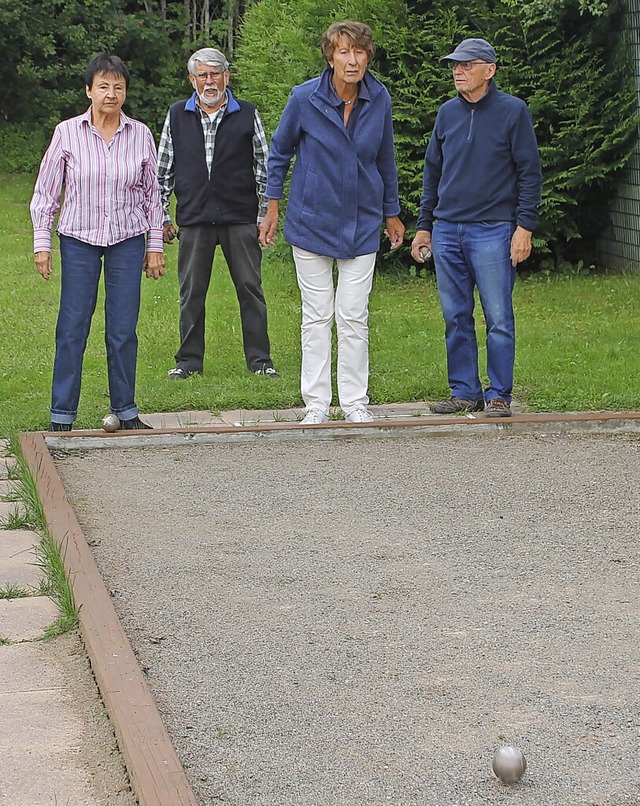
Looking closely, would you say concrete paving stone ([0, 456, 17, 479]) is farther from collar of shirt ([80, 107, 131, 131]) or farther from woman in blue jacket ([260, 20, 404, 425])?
collar of shirt ([80, 107, 131, 131])

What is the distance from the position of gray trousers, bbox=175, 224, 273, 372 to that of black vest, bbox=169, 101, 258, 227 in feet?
0.37

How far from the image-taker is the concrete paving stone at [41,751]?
3.37 meters

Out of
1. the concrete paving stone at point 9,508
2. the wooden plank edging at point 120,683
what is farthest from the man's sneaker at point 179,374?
the wooden plank edging at point 120,683

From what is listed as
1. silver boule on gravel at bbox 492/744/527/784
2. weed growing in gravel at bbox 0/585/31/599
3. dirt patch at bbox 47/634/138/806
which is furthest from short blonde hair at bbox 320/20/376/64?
silver boule on gravel at bbox 492/744/527/784

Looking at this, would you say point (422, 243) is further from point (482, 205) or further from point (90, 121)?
point (90, 121)

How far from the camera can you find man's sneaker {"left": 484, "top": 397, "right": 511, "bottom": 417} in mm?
7656

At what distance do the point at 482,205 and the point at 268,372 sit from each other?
202 centimetres

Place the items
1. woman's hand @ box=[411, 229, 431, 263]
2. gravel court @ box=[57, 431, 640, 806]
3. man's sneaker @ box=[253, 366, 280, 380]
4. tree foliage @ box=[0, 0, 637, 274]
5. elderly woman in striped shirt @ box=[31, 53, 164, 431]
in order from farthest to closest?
1. tree foliage @ box=[0, 0, 637, 274]
2. man's sneaker @ box=[253, 366, 280, 380]
3. woman's hand @ box=[411, 229, 431, 263]
4. elderly woman in striped shirt @ box=[31, 53, 164, 431]
5. gravel court @ box=[57, 431, 640, 806]

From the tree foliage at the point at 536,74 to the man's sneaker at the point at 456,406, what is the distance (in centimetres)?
558

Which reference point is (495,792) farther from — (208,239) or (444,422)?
(208,239)

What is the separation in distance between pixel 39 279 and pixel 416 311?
14.3 feet

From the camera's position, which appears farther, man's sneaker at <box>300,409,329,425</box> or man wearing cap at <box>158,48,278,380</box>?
man wearing cap at <box>158,48,278,380</box>

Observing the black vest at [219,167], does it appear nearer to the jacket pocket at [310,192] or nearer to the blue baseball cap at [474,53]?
the jacket pocket at [310,192]

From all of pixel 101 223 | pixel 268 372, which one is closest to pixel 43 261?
pixel 101 223
